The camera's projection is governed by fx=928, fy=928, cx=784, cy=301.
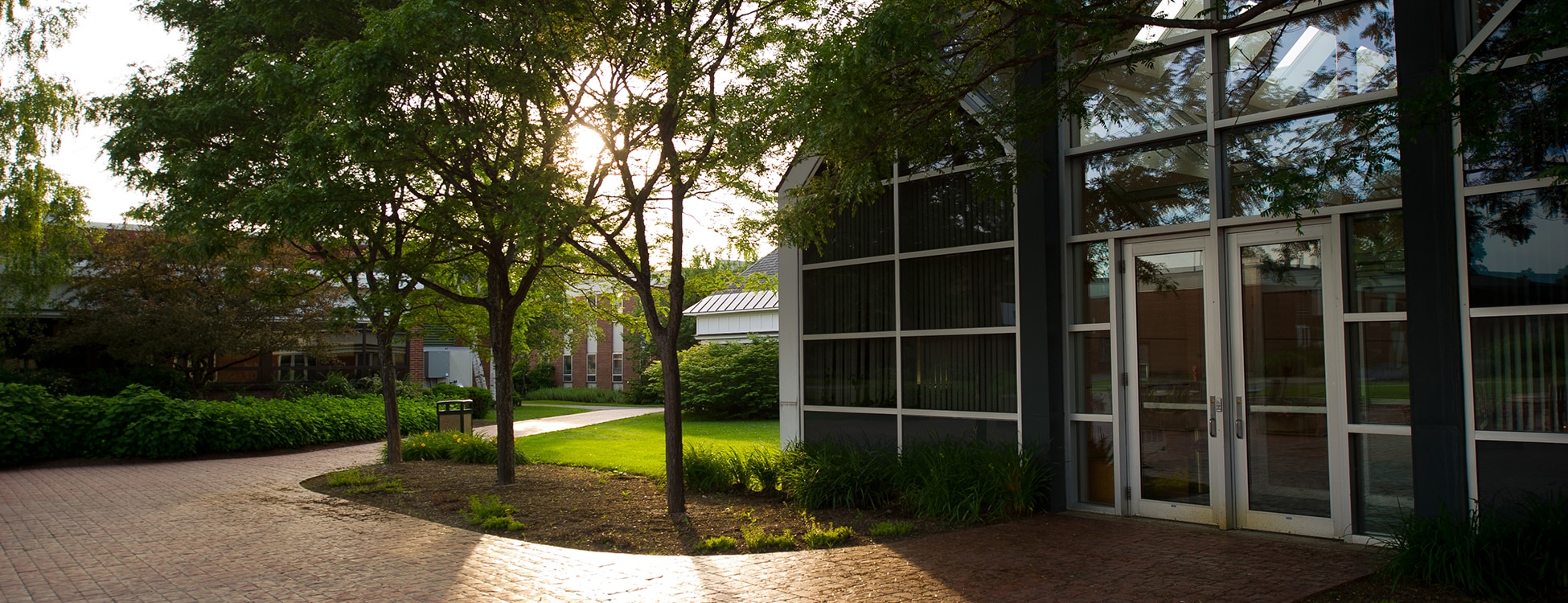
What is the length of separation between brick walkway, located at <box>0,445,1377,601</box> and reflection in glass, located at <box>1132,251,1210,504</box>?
0.48 metres

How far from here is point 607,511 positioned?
10.2 metres

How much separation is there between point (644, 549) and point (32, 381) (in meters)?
20.7

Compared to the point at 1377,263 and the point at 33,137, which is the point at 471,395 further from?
the point at 1377,263

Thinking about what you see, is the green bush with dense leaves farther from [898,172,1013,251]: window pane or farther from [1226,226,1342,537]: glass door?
[1226,226,1342,537]: glass door

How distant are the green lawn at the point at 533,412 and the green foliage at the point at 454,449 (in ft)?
30.3

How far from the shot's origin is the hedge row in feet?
52.2

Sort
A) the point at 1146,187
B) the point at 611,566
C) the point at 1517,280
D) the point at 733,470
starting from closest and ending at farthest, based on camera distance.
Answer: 1. the point at 1517,280
2. the point at 611,566
3. the point at 1146,187
4. the point at 733,470

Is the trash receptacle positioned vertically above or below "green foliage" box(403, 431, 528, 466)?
above

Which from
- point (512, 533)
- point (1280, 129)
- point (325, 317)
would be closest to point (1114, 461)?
point (1280, 129)

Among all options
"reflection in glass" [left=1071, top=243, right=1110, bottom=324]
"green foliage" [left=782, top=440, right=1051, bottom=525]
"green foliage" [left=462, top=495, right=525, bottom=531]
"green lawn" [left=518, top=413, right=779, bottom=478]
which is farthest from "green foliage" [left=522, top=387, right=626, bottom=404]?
"reflection in glass" [left=1071, top=243, right=1110, bottom=324]

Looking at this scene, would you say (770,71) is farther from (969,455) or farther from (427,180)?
(427,180)

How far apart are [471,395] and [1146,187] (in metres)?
23.9

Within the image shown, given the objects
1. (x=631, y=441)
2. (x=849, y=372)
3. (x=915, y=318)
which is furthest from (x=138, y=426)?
(x=915, y=318)

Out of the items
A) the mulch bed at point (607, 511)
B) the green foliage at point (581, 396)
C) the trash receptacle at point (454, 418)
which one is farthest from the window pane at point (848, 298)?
the green foliage at point (581, 396)
